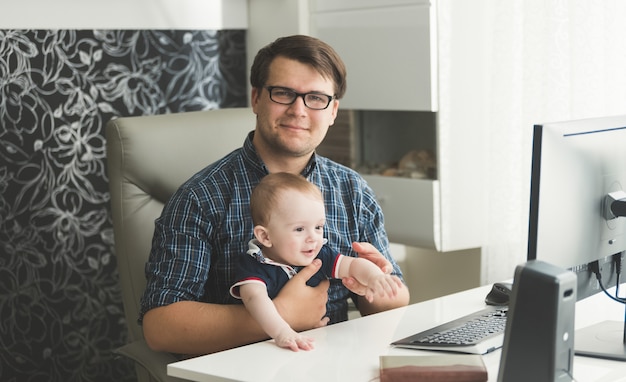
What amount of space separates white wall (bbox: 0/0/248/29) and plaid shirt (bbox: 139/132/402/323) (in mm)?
1088

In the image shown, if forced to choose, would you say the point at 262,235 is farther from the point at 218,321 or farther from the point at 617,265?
the point at 617,265

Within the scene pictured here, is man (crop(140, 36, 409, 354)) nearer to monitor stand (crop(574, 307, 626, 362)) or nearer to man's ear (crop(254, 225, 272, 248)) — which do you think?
man's ear (crop(254, 225, 272, 248))

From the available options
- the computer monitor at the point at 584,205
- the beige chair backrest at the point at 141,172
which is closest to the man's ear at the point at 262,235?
the beige chair backrest at the point at 141,172

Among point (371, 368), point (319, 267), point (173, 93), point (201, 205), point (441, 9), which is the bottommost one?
point (371, 368)

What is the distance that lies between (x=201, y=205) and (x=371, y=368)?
2.06 feet

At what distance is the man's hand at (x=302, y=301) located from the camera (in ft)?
6.06

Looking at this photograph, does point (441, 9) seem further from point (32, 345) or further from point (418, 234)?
point (32, 345)

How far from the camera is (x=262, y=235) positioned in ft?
6.11

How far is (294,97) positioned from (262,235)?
366 mm

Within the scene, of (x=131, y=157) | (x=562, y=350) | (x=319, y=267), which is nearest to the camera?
(x=562, y=350)

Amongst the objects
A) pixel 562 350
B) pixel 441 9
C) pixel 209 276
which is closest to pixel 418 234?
pixel 441 9

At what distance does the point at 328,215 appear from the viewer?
7.07ft

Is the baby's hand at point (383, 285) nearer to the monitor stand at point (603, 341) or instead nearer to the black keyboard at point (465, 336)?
the black keyboard at point (465, 336)

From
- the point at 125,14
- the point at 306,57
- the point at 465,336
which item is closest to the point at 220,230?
the point at 306,57
